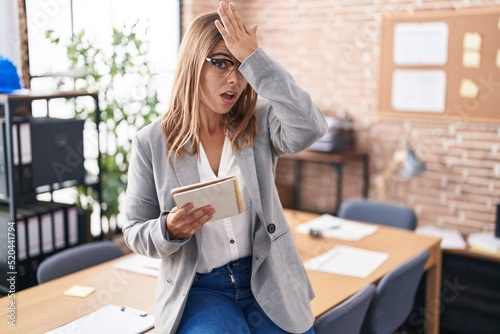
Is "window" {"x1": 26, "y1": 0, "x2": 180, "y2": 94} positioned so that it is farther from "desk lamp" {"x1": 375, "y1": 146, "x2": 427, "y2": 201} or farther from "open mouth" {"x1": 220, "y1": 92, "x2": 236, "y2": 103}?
"open mouth" {"x1": 220, "y1": 92, "x2": 236, "y2": 103}

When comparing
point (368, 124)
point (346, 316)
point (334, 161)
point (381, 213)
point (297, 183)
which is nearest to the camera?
point (346, 316)

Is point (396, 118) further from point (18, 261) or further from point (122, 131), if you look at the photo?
point (18, 261)

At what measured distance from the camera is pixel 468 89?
4.35 meters

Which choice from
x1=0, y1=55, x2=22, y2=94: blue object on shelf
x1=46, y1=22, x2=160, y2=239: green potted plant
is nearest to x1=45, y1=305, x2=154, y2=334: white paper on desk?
x1=0, y1=55, x2=22, y2=94: blue object on shelf

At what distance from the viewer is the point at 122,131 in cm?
438

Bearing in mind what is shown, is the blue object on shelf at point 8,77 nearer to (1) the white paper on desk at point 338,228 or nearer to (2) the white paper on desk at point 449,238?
(1) the white paper on desk at point 338,228

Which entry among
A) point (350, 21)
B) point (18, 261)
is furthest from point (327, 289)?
point (350, 21)

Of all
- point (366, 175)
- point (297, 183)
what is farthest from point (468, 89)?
point (297, 183)

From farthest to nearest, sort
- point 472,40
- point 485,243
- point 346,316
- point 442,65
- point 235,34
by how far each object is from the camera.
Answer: point 442,65, point 472,40, point 485,243, point 346,316, point 235,34

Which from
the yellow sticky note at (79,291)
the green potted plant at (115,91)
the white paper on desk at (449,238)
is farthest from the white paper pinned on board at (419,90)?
the yellow sticky note at (79,291)

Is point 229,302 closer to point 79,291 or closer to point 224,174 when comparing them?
point 224,174

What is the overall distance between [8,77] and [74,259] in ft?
3.71

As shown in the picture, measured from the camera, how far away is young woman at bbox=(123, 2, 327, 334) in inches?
66.4

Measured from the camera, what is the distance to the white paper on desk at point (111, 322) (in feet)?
6.23
